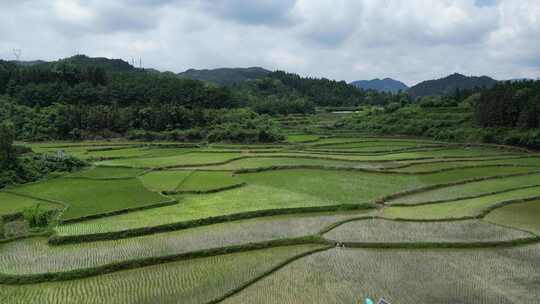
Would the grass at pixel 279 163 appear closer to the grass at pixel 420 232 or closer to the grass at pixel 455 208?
the grass at pixel 455 208

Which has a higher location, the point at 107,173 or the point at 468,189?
the point at 468,189

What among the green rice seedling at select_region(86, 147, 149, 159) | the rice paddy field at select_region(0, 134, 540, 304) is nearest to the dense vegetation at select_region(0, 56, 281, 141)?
the green rice seedling at select_region(86, 147, 149, 159)

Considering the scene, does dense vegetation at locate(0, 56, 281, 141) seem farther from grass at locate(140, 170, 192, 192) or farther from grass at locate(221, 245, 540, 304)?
grass at locate(221, 245, 540, 304)

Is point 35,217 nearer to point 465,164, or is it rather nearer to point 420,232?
point 420,232

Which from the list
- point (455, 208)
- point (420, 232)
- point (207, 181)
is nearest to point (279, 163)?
point (207, 181)

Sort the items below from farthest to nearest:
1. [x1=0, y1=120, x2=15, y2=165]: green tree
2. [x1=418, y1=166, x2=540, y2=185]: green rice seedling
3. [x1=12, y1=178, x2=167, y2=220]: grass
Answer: [x1=418, y1=166, x2=540, y2=185]: green rice seedling → [x1=0, y1=120, x2=15, y2=165]: green tree → [x1=12, y1=178, x2=167, y2=220]: grass

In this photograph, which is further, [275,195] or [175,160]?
[175,160]
